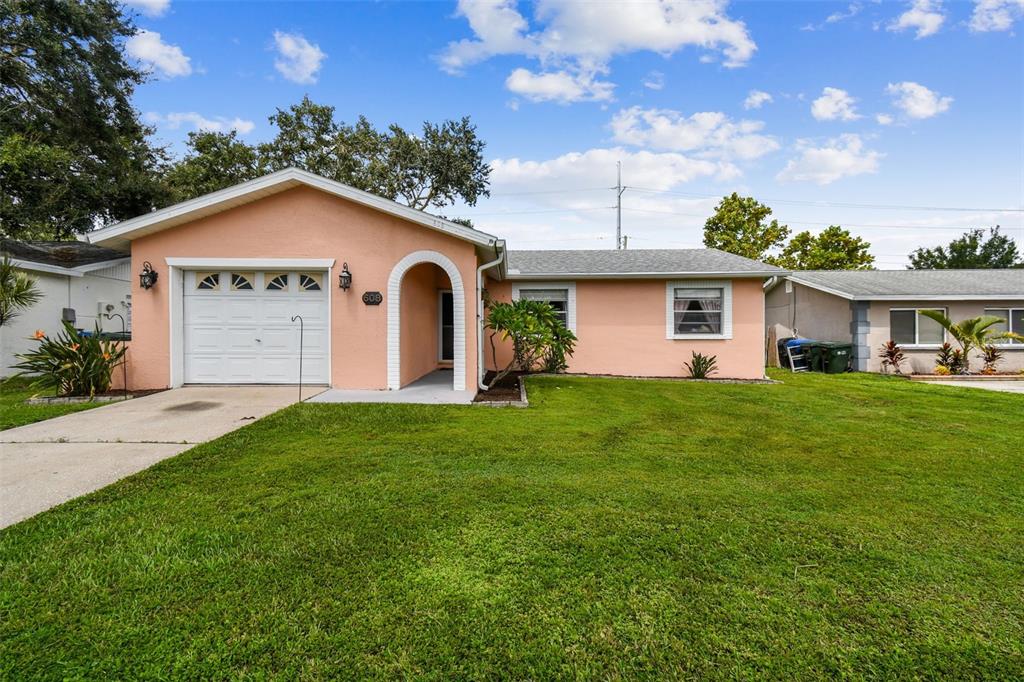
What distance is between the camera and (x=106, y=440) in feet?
16.4

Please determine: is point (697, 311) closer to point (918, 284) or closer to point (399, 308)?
point (399, 308)

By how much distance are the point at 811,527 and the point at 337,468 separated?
3.78 metres

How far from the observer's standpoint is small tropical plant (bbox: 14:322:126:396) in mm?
7496

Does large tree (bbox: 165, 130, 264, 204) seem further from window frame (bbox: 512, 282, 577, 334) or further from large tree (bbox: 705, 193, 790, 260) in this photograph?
large tree (bbox: 705, 193, 790, 260)

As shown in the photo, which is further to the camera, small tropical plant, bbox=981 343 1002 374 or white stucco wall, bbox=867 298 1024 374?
white stucco wall, bbox=867 298 1024 374

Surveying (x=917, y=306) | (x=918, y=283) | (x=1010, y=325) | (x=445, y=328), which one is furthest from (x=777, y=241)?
(x=445, y=328)

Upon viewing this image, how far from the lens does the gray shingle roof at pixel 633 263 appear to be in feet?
36.6

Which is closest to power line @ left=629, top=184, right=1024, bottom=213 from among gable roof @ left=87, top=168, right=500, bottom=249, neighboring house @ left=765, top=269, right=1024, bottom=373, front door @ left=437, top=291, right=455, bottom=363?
neighboring house @ left=765, top=269, right=1024, bottom=373

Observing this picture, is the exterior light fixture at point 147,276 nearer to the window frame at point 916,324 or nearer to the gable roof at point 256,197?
the gable roof at point 256,197

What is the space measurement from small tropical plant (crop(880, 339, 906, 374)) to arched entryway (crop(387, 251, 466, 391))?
40.9ft

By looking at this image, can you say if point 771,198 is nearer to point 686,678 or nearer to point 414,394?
point 414,394

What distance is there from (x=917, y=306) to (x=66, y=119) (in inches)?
1095

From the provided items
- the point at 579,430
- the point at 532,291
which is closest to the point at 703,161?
the point at 532,291

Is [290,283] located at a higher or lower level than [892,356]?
higher
